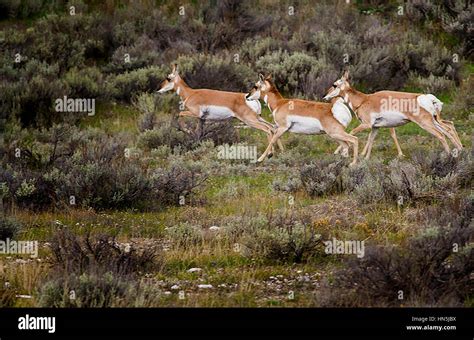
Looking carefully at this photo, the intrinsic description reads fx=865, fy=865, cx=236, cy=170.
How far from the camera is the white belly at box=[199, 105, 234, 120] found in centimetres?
1393

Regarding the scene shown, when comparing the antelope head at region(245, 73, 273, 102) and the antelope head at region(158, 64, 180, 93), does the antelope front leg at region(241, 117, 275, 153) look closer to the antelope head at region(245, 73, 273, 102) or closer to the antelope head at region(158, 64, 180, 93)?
the antelope head at region(245, 73, 273, 102)

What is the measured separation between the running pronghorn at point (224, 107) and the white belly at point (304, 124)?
2.72 ft

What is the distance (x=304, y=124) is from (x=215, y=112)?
6.31ft

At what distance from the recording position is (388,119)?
1259cm

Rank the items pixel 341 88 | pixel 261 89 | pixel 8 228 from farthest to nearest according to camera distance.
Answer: pixel 261 89 < pixel 341 88 < pixel 8 228

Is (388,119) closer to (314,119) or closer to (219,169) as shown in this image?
(314,119)

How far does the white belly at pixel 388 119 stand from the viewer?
493 inches

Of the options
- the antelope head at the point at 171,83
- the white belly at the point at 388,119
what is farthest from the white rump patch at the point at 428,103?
the antelope head at the point at 171,83

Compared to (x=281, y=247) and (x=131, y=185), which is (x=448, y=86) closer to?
(x=131, y=185)

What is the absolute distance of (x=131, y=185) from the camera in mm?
10398

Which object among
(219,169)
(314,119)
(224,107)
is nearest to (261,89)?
(224,107)

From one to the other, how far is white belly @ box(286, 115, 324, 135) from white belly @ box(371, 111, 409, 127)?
812mm

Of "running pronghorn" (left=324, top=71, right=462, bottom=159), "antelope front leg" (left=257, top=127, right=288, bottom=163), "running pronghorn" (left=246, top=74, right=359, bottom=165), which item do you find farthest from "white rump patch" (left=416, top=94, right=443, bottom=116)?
"antelope front leg" (left=257, top=127, right=288, bottom=163)

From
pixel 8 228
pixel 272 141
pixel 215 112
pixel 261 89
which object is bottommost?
pixel 8 228
